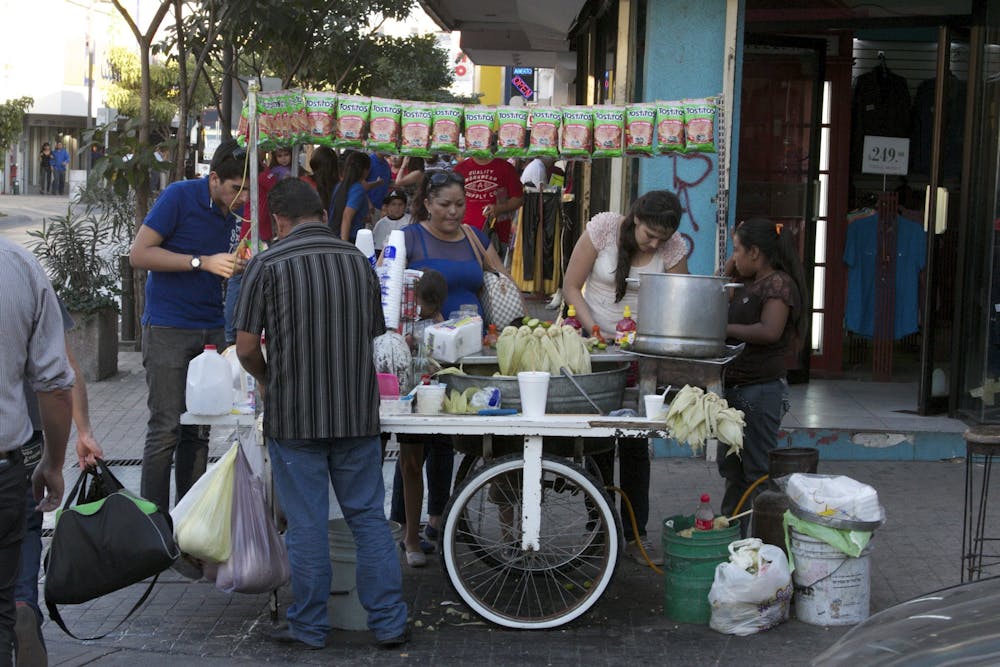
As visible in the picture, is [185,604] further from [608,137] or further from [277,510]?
[608,137]

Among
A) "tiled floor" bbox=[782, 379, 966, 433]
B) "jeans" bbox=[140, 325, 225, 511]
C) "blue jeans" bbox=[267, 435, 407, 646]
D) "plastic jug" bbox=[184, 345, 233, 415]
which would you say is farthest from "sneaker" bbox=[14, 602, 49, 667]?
"tiled floor" bbox=[782, 379, 966, 433]

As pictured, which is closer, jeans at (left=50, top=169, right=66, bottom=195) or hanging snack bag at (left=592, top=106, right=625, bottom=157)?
hanging snack bag at (left=592, top=106, right=625, bottom=157)

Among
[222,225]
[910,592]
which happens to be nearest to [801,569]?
[910,592]

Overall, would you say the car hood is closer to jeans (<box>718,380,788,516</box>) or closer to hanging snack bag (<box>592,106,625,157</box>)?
jeans (<box>718,380,788,516</box>)

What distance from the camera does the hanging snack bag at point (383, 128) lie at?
6.43 meters

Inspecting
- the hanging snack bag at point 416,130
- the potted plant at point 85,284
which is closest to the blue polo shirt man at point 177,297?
the hanging snack bag at point 416,130

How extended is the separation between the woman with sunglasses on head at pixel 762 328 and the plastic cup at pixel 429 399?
1.50 metres

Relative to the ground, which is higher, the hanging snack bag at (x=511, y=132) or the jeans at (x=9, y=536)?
the hanging snack bag at (x=511, y=132)

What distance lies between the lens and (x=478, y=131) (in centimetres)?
656

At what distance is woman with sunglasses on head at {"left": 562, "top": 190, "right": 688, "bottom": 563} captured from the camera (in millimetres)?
6328

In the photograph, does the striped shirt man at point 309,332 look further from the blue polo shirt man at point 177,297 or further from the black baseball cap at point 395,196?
the black baseball cap at point 395,196

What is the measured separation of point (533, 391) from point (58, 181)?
162 ft

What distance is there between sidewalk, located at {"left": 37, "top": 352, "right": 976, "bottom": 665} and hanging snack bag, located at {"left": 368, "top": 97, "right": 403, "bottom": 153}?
2118mm

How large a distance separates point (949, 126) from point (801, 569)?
15.8ft
